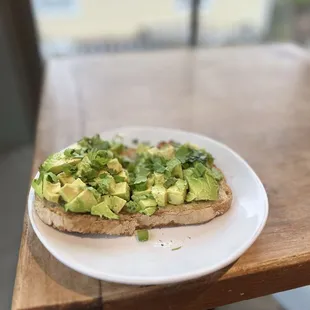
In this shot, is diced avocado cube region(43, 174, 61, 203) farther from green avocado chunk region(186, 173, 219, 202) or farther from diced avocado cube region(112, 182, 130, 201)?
green avocado chunk region(186, 173, 219, 202)

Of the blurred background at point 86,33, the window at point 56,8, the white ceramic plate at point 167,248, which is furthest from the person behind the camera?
the window at point 56,8

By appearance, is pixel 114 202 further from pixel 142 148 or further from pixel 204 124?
pixel 204 124

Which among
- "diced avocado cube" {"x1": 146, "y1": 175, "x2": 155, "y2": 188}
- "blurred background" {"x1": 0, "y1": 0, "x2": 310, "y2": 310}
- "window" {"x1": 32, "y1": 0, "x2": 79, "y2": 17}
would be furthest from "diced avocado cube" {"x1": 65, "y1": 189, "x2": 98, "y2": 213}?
"window" {"x1": 32, "y1": 0, "x2": 79, "y2": 17}

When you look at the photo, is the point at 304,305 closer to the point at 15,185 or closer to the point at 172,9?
the point at 15,185

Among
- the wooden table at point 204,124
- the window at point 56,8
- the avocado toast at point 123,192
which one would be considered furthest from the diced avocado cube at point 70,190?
the window at point 56,8

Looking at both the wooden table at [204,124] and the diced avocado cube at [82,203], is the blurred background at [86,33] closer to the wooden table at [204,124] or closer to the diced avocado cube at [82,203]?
the wooden table at [204,124]

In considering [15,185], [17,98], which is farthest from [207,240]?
[17,98]
